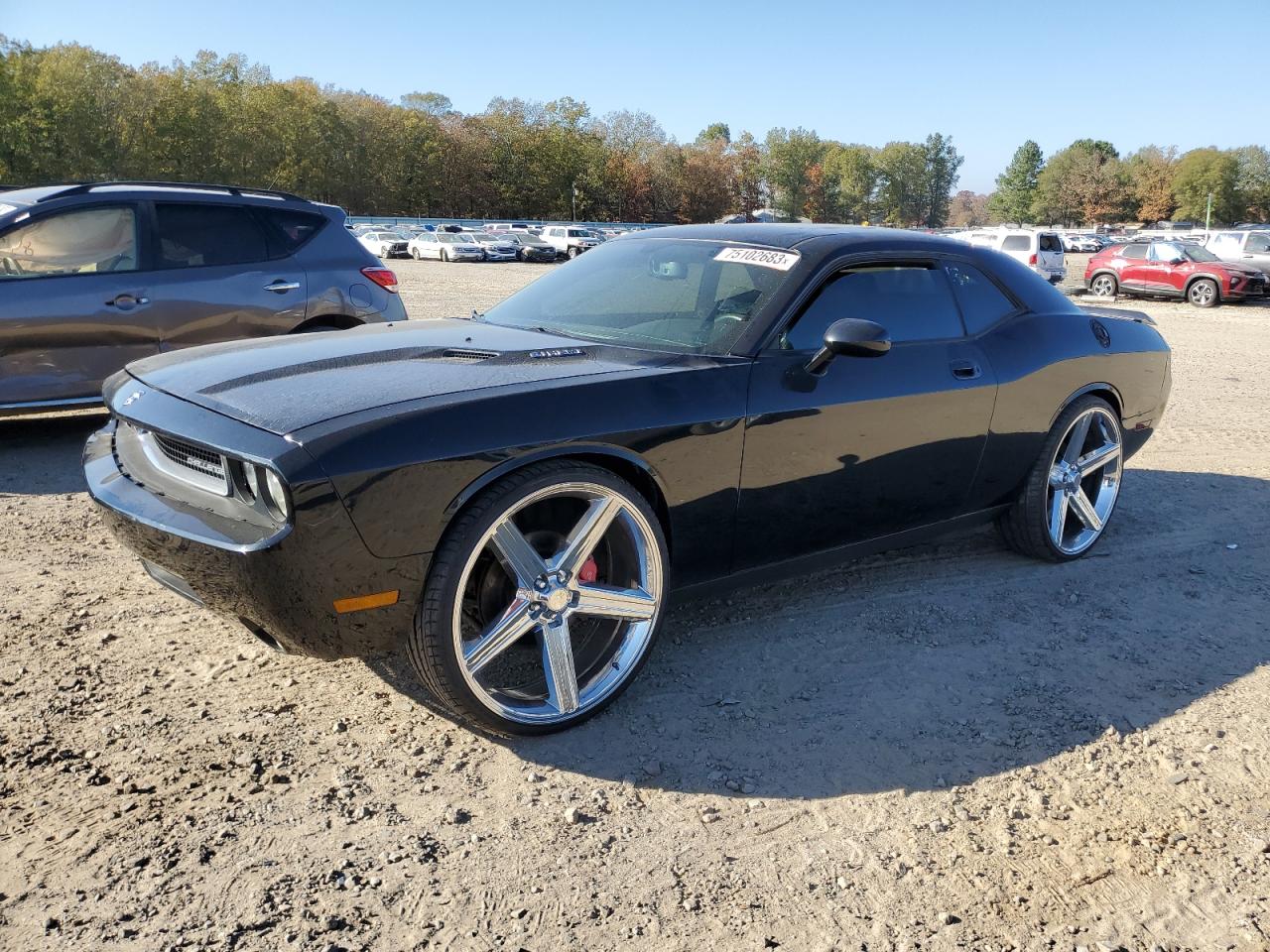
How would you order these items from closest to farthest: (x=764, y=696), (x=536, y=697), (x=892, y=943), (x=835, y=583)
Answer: (x=892, y=943)
(x=536, y=697)
(x=764, y=696)
(x=835, y=583)

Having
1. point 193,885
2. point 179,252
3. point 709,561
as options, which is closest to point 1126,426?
point 709,561

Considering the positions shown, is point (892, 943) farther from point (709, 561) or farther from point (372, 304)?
point (372, 304)

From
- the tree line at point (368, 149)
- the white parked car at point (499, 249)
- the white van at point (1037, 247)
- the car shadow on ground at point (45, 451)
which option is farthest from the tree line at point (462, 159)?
the car shadow on ground at point (45, 451)

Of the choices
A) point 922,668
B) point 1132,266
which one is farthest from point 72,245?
point 1132,266

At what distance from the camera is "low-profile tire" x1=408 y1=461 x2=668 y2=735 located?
288cm

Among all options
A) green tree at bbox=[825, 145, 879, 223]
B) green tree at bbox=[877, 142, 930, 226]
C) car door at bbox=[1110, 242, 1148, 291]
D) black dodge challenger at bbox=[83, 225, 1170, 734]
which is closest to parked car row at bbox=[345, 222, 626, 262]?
car door at bbox=[1110, 242, 1148, 291]

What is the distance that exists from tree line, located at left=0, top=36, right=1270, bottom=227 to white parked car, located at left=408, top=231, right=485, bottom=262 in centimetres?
3427

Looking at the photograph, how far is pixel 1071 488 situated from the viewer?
487 cm

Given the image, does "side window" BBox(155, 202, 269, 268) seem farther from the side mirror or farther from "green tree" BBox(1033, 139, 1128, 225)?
"green tree" BBox(1033, 139, 1128, 225)

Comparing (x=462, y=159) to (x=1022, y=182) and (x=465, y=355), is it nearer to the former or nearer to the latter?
(x=1022, y=182)

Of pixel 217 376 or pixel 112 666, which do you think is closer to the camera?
pixel 217 376

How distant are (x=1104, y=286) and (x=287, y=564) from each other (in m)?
26.6

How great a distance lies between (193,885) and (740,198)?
13888 cm

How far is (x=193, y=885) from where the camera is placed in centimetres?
238
